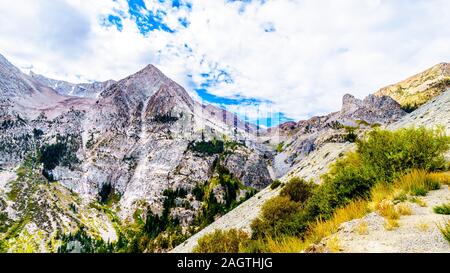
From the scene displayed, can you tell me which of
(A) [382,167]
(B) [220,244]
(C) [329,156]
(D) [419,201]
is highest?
(C) [329,156]

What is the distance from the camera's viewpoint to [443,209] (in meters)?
10.1

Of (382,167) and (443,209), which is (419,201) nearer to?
(443,209)

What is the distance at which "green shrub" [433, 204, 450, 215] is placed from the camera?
9.98m

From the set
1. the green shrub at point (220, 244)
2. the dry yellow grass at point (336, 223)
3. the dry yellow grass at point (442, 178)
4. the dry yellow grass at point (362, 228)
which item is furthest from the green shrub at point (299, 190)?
the dry yellow grass at point (362, 228)

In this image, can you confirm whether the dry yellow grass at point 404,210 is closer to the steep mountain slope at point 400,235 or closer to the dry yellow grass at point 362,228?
the steep mountain slope at point 400,235

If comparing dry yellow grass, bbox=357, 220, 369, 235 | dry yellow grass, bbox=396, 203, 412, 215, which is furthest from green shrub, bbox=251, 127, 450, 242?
dry yellow grass, bbox=357, 220, 369, 235

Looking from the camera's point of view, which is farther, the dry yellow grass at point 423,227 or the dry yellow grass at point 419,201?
the dry yellow grass at point 419,201

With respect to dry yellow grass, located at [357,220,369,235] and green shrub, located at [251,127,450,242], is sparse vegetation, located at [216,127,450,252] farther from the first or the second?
dry yellow grass, located at [357,220,369,235]

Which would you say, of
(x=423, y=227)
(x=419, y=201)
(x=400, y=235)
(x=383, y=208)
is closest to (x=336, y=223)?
(x=383, y=208)

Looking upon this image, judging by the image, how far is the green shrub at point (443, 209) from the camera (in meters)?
9.98
